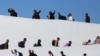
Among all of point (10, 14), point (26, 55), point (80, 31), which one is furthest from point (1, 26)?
point (80, 31)

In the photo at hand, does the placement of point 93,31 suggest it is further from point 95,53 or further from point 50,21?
point 95,53

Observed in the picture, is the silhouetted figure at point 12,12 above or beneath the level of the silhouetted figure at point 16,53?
above

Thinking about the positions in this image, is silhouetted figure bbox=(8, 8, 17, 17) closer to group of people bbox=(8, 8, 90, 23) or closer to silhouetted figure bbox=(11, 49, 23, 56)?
group of people bbox=(8, 8, 90, 23)

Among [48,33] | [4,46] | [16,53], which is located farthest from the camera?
[48,33]

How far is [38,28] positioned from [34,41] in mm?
927

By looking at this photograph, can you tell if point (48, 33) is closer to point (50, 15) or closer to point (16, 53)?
point (50, 15)

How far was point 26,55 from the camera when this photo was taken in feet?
61.3

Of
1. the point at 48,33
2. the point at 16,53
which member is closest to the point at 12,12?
the point at 48,33

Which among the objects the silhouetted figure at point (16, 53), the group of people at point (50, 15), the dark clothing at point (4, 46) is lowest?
the silhouetted figure at point (16, 53)

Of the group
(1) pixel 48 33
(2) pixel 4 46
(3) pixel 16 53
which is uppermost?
(1) pixel 48 33

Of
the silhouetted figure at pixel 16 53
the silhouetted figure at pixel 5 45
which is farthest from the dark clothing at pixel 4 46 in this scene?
the silhouetted figure at pixel 16 53

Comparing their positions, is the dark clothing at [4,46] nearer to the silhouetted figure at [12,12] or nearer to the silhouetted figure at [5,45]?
the silhouetted figure at [5,45]

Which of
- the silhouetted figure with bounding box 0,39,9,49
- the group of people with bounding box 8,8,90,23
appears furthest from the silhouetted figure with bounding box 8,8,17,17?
the silhouetted figure with bounding box 0,39,9,49

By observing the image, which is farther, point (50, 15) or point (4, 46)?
point (50, 15)
